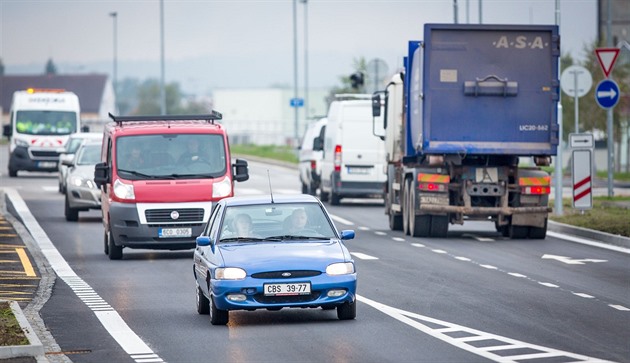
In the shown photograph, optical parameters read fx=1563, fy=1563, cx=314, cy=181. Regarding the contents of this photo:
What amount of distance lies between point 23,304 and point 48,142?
3819 centimetres

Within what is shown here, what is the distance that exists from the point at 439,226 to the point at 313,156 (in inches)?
564

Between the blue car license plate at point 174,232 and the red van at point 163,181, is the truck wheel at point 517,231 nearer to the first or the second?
the red van at point 163,181

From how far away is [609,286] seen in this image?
19219 millimetres

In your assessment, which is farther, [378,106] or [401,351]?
[378,106]

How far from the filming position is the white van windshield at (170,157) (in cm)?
2478

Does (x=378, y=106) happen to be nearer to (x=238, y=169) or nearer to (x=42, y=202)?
(x=238, y=169)

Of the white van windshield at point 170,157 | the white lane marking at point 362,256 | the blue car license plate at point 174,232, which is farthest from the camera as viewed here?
the white van windshield at point 170,157

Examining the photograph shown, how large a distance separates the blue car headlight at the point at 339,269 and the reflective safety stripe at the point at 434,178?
13.3m

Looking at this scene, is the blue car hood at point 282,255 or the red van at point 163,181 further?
the red van at point 163,181

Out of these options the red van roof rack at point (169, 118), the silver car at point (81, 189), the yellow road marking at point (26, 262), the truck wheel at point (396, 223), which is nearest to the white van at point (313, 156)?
the silver car at point (81, 189)

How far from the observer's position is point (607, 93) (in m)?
32.3

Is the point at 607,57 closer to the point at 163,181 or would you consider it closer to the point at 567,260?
the point at 567,260

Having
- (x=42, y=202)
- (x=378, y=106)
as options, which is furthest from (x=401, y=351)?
(x=42, y=202)

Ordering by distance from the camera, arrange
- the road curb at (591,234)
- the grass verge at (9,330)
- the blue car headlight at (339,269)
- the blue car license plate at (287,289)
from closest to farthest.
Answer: the grass verge at (9,330)
the blue car license plate at (287,289)
the blue car headlight at (339,269)
the road curb at (591,234)
